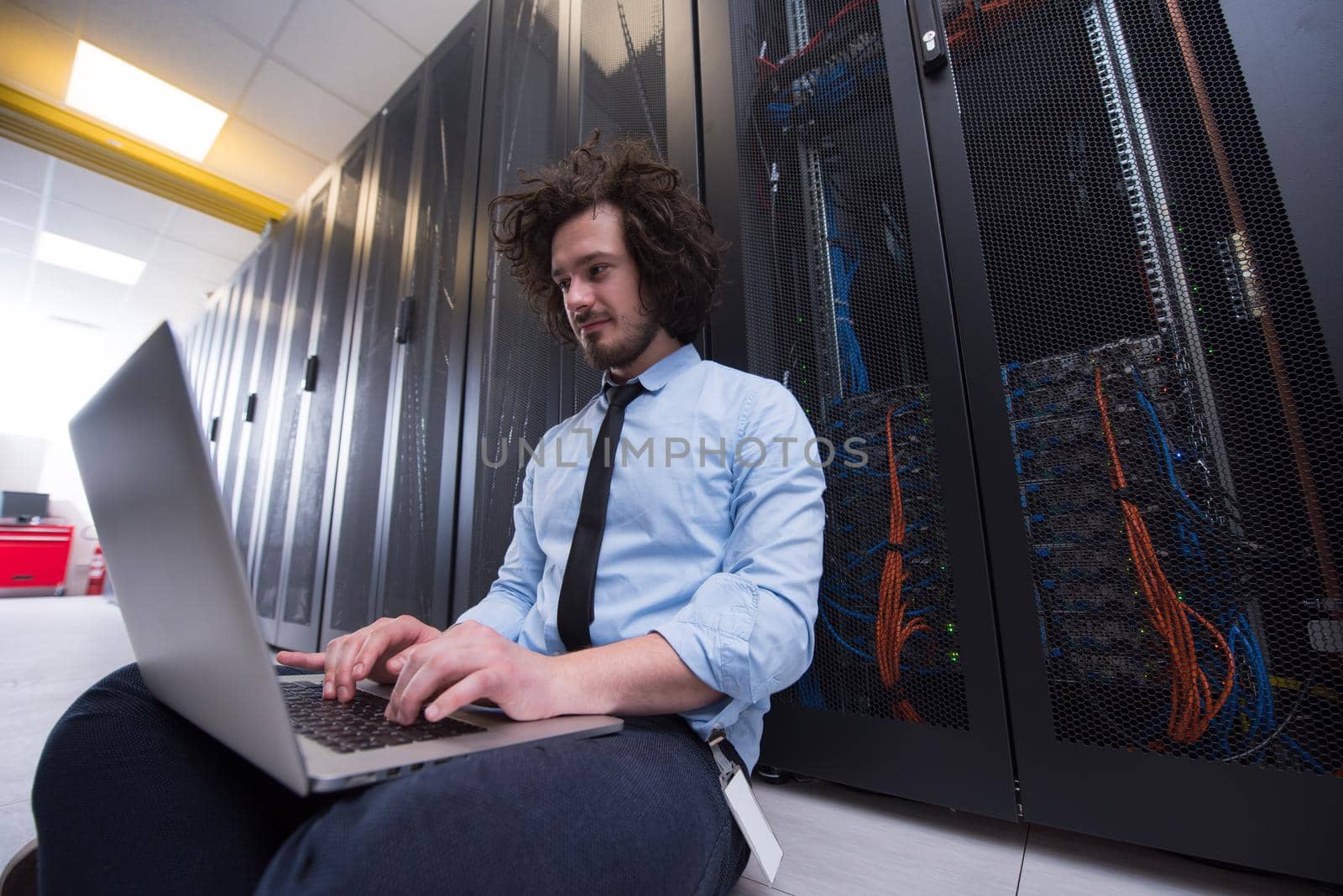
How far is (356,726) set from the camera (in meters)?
0.52

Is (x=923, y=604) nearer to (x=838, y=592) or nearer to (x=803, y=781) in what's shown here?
(x=838, y=592)

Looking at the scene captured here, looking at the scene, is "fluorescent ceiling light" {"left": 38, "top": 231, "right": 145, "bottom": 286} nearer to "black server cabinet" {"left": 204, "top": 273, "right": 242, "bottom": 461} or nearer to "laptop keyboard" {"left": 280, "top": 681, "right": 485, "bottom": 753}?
"black server cabinet" {"left": 204, "top": 273, "right": 242, "bottom": 461}

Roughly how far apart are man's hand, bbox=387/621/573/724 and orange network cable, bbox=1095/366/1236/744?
2.62ft

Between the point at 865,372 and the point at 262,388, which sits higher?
the point at 262,388

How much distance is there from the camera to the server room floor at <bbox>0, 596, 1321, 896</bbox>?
2.40 feet

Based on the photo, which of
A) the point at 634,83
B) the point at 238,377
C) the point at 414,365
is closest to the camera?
the point at 634,83

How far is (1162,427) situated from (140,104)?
4.92 metres

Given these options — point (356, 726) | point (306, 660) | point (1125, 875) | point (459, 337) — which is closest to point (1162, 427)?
point (1125, 875)

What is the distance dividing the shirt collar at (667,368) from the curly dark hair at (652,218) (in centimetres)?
11

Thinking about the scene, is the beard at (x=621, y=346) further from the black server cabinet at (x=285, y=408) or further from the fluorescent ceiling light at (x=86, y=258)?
the fluorescent ceiling light at (x=86, y=258)

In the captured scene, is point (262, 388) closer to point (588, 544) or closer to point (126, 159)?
point (126, 159)

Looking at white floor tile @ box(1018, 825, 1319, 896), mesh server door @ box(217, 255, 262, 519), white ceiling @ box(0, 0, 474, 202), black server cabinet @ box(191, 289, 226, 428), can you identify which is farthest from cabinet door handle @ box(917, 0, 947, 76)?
black server cabinet @ box(191, 289, 226, 428)

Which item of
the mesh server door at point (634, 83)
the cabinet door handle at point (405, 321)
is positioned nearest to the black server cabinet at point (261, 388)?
the cabinet door handle at point (405, 321)

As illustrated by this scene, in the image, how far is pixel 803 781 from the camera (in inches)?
44.2
